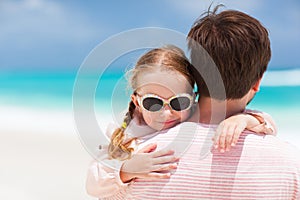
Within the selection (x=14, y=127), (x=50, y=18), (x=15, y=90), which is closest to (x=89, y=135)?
(x=14, y=127)

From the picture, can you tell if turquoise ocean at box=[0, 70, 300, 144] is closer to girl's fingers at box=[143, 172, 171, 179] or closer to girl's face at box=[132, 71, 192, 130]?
girl's face at box=[132, 71, 192, 130]

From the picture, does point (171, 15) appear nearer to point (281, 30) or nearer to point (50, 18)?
point (281, 30)

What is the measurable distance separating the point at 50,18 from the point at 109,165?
11591 mm

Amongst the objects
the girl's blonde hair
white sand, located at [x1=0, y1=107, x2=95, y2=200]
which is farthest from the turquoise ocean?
the girl's blonde hair

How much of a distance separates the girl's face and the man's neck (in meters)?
0.18

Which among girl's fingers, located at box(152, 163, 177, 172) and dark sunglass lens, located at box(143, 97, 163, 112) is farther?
dark sunglass lens, located at box(143, 97, 163, 112)

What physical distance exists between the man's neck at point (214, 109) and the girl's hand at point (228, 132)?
0.04 meters

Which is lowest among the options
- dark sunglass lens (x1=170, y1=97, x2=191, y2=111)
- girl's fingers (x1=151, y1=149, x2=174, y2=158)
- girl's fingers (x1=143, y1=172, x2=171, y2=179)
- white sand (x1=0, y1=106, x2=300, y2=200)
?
girl's fingers (x1=143, y1=172, x2=171, y2=179)

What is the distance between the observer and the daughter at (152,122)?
143 cm

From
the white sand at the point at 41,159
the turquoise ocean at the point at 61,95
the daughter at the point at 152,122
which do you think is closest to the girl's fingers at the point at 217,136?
the daughter at the point at 152,122

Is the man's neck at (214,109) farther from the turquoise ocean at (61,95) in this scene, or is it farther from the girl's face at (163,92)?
the turquoise ocean at (61,95)

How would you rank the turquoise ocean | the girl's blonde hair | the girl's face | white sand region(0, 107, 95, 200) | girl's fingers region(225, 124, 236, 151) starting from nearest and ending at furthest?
girl's fingers region(225, 124, 236, 151) < the girl's blonde hair < the girl's face < white sand region(0, 107, 95, 200) < the turquoise ocean

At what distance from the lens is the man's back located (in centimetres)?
141

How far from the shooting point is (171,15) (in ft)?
36.7
